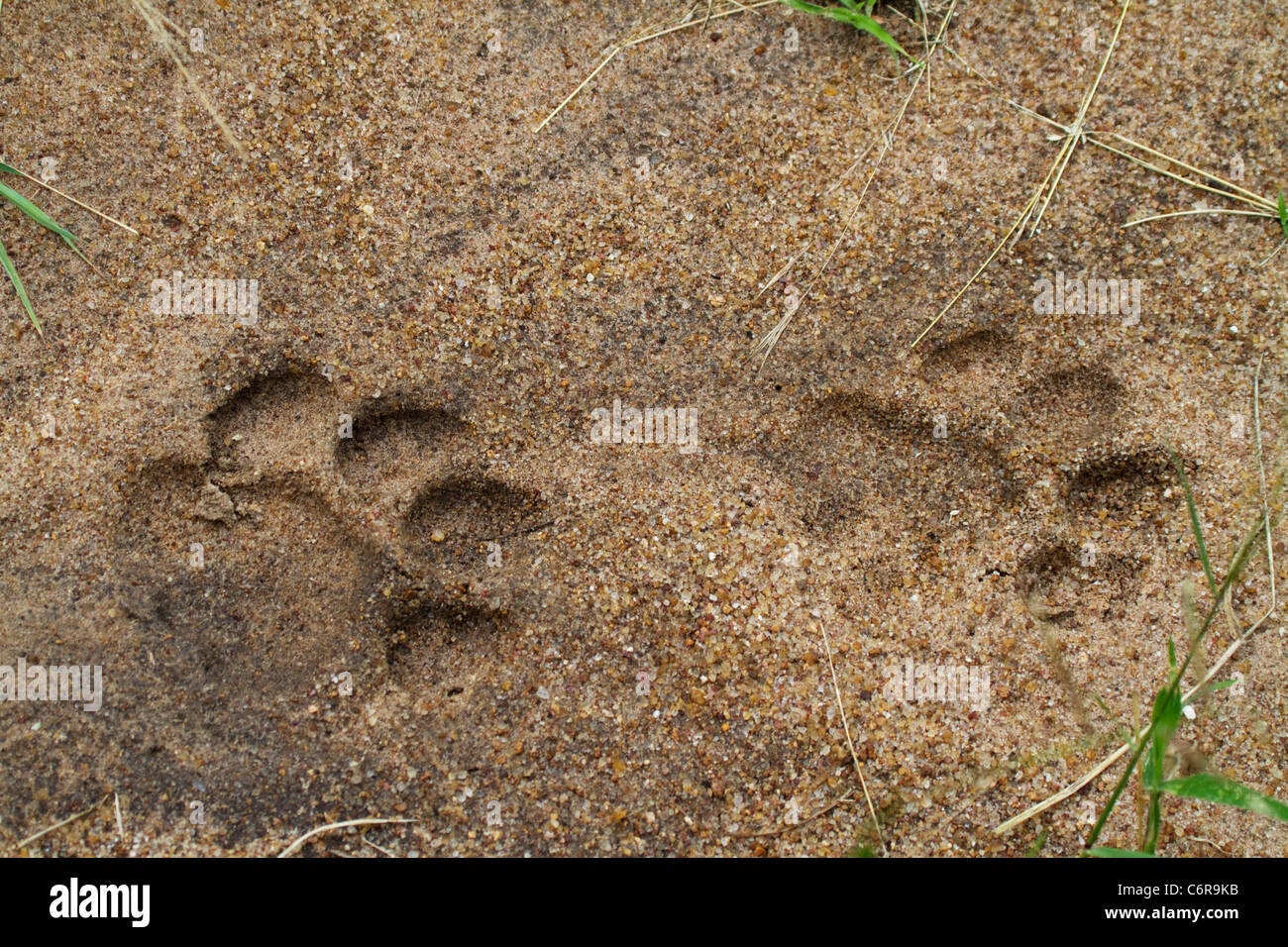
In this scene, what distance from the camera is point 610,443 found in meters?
1.90

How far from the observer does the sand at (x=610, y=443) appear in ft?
5.88

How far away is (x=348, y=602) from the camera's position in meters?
1.84

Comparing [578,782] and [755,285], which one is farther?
[755,285]

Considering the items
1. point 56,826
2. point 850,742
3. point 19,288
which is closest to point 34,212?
point 19,288

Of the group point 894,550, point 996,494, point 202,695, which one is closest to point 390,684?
point 202,695

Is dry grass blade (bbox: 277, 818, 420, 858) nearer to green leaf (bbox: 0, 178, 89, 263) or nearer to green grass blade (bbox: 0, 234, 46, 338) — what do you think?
green grass blade (bbox: 0, 234, 46, 338)

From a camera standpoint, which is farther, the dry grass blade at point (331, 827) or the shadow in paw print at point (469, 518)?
the shadow in paw print at point (469, 518)

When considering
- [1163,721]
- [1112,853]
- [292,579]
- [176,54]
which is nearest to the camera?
[1163,721]

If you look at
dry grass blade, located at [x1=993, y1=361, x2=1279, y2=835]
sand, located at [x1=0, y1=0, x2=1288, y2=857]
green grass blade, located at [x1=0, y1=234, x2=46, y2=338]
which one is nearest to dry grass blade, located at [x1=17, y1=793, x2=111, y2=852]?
sand, located at [x1=0, y1=0, x2=1288, y2=857]

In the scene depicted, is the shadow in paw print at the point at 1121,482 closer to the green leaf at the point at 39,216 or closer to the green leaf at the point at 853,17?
the green leaf at the point at 853,17

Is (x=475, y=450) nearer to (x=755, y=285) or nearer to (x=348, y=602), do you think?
(x=348, y=602)

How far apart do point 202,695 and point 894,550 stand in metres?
1.44

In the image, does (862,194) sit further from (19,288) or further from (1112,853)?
(19,288)

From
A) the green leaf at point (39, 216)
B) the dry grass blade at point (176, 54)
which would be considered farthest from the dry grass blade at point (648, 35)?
the green leaf at point (39, 216)
